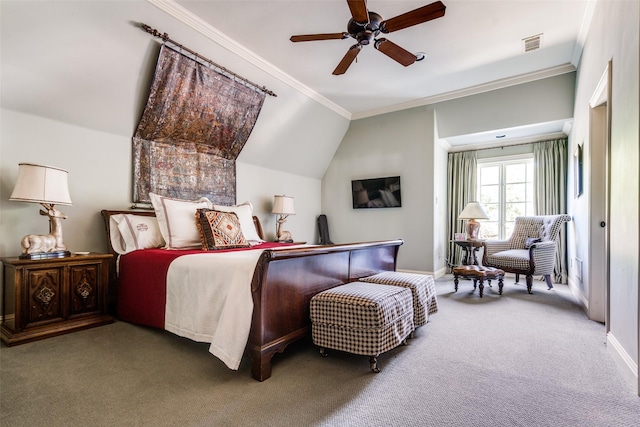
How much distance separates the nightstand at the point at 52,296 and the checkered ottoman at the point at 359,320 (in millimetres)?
2047

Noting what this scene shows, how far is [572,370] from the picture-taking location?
199cm

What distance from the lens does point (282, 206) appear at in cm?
500

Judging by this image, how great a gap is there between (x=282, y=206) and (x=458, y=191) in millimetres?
Result: 3264

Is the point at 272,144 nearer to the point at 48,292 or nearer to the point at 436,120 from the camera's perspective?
the point at 436,120

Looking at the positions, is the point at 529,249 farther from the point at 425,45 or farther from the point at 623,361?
the point at 425,45

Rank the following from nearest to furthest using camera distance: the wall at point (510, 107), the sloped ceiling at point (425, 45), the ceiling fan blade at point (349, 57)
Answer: the ceiling fan blade at point (349, 57) < the sloped ceiling at point (425, 45) < the wall at point (510, 107)

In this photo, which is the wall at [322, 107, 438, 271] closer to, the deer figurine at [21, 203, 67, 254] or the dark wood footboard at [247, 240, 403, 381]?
the dark wood footboard at [247, 240, 403, 381]

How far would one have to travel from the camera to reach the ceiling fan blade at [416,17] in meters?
2.22

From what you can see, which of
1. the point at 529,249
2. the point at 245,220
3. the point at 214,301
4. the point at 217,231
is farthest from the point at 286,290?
the point at 529,249

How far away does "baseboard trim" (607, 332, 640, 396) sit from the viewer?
1746mm

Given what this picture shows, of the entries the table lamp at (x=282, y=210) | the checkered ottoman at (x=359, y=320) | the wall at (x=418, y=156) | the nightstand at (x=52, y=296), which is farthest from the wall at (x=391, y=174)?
the nightstand at (x=52, y=296)

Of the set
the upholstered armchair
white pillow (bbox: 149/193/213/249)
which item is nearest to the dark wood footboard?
white pillow (bbox: 149/193/213/249)

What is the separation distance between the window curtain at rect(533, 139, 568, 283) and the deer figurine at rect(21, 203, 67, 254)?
6335 mm

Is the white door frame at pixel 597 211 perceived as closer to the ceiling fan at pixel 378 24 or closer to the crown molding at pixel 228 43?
the ceiling fan at pixel 378 24
